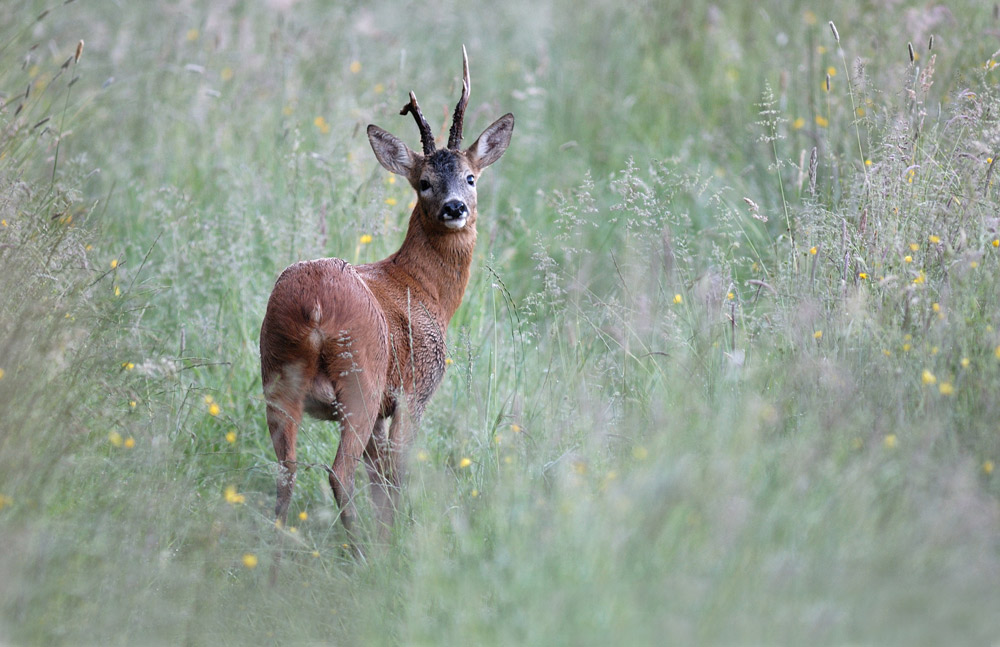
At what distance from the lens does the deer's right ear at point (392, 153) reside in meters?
5.78

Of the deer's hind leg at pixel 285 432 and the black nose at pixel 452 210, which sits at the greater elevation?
the black nose at pixel 452 210

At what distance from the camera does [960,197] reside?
480 centimetres

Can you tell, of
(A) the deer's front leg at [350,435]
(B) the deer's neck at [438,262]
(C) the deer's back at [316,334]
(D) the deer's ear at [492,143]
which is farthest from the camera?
(D) the deer's ear at [492,143]

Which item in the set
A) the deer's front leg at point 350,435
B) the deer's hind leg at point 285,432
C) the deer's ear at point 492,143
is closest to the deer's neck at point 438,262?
the deer's ear at point 492,143

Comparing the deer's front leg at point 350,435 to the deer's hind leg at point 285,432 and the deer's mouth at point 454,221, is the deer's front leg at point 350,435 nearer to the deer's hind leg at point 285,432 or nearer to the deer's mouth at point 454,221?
→ the deer's hind leg at point 285,432

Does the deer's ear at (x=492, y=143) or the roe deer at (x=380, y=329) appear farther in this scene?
the deer's ear at (x=492, y=143)

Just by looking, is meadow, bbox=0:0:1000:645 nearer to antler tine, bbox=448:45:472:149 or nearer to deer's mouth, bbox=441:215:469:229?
deer's mouth, bbox=441:215:469:229

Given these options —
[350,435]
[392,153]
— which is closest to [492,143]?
[392,153]

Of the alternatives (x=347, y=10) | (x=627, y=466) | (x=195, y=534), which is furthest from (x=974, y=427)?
(x=347, y=10)

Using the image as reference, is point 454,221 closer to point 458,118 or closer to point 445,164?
point 445,164

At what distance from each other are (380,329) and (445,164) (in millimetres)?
1170

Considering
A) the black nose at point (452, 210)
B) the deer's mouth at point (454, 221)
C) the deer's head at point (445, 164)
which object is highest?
the deer's head at point (445, 164)

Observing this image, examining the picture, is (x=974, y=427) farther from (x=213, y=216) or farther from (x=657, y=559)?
(x=213, y=216)

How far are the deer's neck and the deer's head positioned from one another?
56 mm
